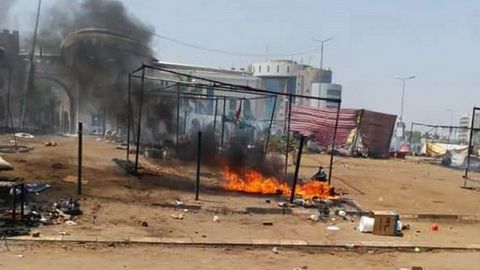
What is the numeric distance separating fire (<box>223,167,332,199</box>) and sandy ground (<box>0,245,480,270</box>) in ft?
16.8

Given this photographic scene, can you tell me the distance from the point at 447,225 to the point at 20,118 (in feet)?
95.0

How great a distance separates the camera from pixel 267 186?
15.6 metres

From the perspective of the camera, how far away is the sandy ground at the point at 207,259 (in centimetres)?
774

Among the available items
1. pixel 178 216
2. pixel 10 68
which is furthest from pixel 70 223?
pixel 10 68

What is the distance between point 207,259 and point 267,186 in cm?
737


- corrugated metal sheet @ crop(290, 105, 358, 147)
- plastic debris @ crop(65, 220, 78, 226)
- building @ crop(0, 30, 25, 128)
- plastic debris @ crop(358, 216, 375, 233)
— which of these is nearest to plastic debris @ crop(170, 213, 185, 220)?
plastic debris @ crop(65, 220, 78, 226)

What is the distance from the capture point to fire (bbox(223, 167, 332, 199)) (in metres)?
14.8

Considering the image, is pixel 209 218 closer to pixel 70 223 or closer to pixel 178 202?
pixel 178 202

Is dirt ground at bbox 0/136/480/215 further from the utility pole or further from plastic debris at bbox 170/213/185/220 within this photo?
the utility pole

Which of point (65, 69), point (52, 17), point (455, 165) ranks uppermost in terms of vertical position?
point (52, 17)

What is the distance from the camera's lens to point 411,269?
799 cm

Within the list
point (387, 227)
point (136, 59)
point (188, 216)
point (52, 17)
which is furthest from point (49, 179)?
point (52, 17)

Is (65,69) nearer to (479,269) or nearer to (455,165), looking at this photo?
(455,165)

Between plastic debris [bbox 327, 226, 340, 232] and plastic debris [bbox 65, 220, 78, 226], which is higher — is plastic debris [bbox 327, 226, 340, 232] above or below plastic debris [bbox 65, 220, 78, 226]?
below
